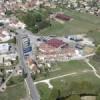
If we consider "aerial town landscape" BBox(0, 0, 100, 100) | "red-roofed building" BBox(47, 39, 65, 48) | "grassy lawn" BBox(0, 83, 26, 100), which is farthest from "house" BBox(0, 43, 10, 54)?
"grassy lawn" BBox(0, 83, 26, 100)

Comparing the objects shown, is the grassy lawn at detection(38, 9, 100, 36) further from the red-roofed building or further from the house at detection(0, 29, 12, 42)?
the house at detection(0, 29, 12, 42)

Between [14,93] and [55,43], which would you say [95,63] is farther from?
[14,93]

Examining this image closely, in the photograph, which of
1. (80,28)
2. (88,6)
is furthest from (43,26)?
(88,6)

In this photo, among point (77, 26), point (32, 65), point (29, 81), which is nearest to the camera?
point (29, 81)

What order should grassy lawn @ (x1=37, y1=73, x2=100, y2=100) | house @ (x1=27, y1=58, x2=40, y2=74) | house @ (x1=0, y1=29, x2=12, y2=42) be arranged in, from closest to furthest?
grassy lawn @ (x1=37, y1=73, x2=100, y2=100) < house @ (x1=27, y1=58, x2=40, y2=74) < house @ (x1=0, y1=29, x2=12, y2=42)

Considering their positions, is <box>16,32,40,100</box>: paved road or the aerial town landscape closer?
<box>16,32,40,100</box>: paved road

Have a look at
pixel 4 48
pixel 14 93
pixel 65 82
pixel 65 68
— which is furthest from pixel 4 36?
pixel 14 93

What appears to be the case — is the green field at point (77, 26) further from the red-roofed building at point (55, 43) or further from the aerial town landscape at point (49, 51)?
the red-roofed building at point (55, 43)

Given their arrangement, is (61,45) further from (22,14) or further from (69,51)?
(22,14)
